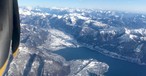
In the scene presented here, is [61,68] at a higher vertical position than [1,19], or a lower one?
lower

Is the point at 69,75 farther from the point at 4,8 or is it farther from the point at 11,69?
the point at 4,8

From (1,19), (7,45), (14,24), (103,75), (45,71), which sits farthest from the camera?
(45,71)

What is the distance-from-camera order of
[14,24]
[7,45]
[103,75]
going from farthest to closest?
[103,75], [14,24], [7,45]

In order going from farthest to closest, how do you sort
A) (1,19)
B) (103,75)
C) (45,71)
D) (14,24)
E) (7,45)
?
(45,71)
(103,75)
(14,24)
(7,45)
(1,19)

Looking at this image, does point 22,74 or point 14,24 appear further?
point 22,74

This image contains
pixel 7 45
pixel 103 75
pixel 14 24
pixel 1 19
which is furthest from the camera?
pixel 103 75

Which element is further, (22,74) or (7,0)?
(22,74)

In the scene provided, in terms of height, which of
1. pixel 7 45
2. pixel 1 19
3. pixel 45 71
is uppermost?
pixel 1 19

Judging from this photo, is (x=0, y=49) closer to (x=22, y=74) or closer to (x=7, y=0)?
(x=7, y=0)

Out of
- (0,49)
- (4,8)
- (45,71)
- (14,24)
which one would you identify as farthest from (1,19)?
(45,71)

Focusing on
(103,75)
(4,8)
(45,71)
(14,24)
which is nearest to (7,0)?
(4,8)
